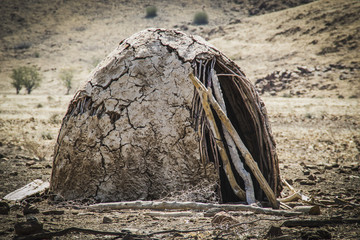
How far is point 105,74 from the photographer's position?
413 cm

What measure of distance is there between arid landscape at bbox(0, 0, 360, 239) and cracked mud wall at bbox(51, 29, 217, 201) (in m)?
0.37

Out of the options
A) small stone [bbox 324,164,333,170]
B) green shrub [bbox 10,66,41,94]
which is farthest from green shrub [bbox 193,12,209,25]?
small stone [bbox 324,164,333,170]

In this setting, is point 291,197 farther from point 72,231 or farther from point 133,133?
point 72,231

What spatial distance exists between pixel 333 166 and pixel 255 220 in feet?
12.7

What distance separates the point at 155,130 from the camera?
3809 mm

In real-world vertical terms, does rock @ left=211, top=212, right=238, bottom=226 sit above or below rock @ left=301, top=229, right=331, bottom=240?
above

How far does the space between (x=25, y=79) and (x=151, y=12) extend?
2689 centimetres

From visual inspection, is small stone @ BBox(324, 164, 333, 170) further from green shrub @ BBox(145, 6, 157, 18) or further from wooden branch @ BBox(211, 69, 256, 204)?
green shrub @ BBox(145, 6, 157, 18)

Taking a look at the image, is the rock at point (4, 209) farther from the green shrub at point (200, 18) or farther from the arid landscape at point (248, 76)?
the green shrub at point (200, 18)

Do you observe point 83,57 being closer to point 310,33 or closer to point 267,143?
point 310,33

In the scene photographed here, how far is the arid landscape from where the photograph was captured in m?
3.08

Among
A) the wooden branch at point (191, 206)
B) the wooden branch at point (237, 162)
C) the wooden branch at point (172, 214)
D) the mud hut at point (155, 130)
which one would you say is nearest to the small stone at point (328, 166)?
the mud hut at point (155, 130)

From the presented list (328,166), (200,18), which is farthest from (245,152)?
(200,18)

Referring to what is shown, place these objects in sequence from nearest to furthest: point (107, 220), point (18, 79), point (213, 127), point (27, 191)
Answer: point (107, 220), point (213, 127), point (27, 191), point (18, 79)
